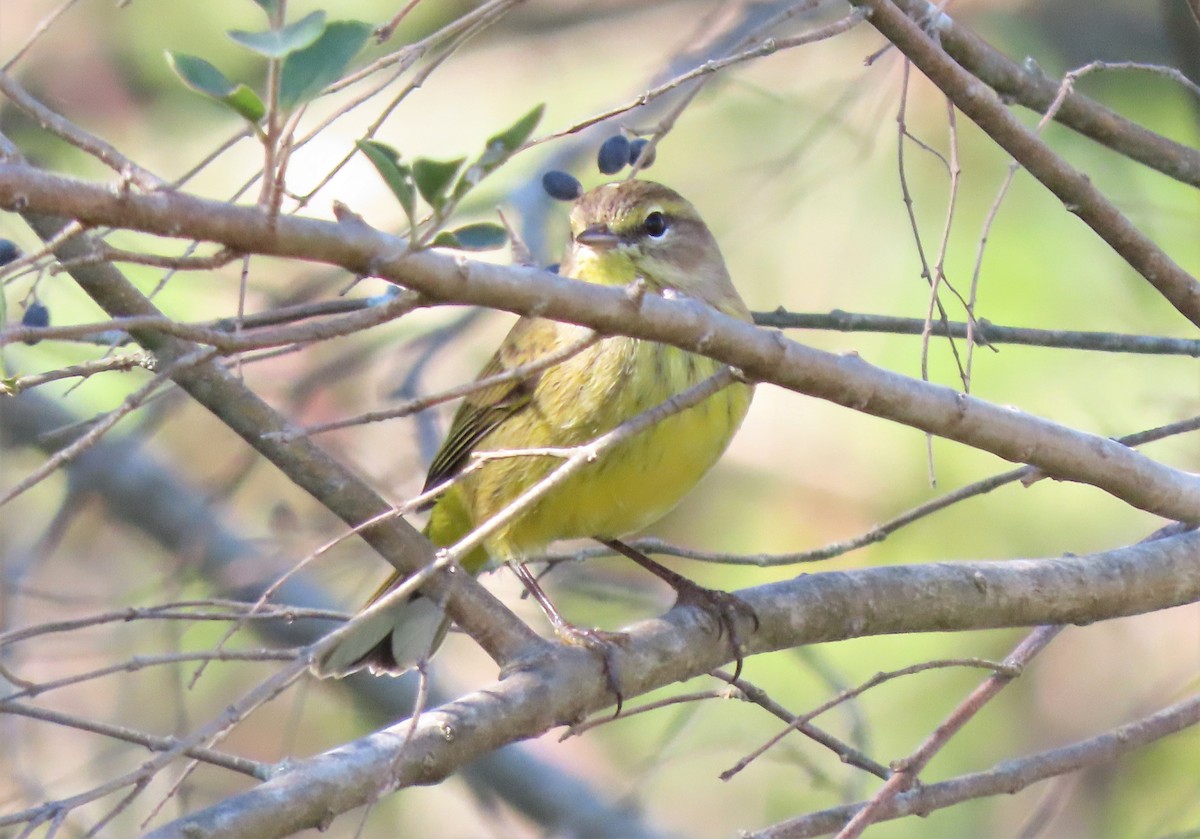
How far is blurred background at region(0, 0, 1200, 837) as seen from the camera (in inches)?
178

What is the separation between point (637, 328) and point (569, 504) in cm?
159

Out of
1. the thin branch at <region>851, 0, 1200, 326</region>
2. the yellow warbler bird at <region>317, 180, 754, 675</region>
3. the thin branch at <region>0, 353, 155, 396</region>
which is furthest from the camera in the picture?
the yellow warbler bird at <region>317, 180, 754, 675</region>

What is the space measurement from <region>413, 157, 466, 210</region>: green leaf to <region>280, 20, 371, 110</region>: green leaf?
12 centimetres

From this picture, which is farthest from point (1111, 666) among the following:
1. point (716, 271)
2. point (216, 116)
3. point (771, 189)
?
point (216, 116)

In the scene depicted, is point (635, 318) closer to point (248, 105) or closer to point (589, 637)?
point (248, 105)

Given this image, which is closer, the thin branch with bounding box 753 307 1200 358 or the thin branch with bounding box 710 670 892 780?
the thin branch with bounding box 710 670 892 780

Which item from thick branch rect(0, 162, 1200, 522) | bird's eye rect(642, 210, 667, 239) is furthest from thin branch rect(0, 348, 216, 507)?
bird's eye rect(642, 210, 667, 239)

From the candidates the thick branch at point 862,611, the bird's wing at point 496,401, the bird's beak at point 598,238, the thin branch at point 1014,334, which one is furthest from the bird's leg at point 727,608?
the bird's beak at point 598,238

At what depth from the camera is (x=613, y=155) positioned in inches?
120

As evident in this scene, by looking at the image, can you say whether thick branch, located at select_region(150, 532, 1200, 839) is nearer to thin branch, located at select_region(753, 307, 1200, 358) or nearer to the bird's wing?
thin branch, located at select_region(753, 307, 1200, 358)

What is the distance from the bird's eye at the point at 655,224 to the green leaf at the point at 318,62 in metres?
2.29

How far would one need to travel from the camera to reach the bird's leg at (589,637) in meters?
2.48

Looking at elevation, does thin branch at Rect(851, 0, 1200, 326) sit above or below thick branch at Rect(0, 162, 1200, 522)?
above

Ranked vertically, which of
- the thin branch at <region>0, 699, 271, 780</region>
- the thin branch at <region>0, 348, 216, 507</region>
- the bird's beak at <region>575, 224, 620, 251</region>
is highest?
the bird's beak at <region>575, 224, 620, 251</region>
